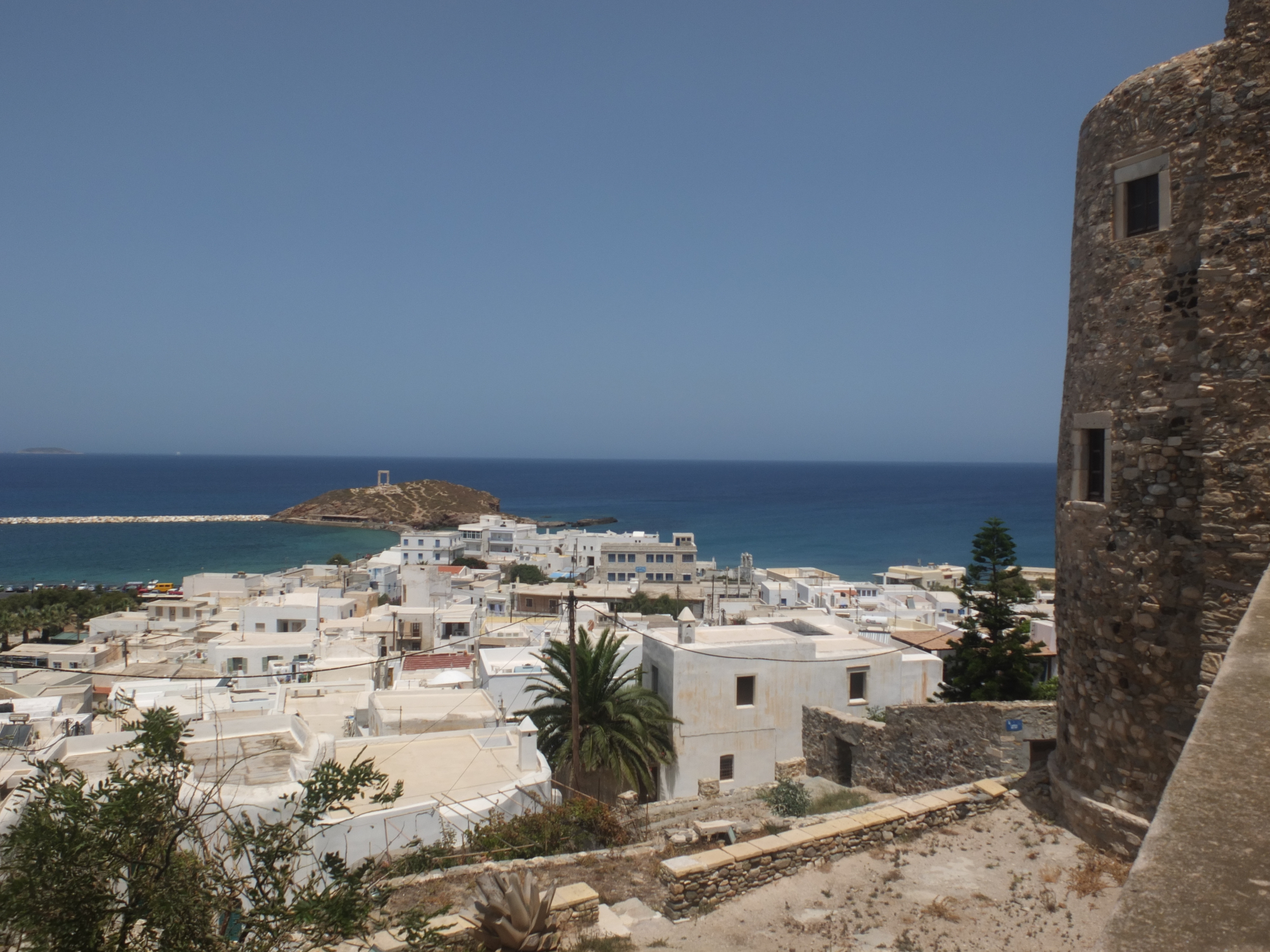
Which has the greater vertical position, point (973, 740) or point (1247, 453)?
point (1247, 453)

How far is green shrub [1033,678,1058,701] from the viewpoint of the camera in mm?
18250

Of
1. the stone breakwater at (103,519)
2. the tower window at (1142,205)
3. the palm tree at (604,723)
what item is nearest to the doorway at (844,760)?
the palm tree at (604,723)

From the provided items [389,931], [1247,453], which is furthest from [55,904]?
[1247,453]

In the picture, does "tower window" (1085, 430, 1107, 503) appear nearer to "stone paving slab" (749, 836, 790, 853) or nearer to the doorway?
"stone paving slab" (749, 836, 790, 853)

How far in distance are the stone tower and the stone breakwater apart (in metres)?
133

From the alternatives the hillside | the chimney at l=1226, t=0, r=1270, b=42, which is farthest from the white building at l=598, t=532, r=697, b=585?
the hillside

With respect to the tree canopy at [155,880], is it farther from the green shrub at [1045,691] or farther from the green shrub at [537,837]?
the green shrub at [1045,691]

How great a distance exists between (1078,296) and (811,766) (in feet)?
46.1

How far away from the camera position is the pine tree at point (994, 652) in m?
19.5

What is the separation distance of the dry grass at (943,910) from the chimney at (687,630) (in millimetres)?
13380

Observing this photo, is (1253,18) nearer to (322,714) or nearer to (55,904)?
(55,904)

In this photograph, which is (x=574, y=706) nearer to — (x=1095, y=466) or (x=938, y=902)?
(x=938, y=902)

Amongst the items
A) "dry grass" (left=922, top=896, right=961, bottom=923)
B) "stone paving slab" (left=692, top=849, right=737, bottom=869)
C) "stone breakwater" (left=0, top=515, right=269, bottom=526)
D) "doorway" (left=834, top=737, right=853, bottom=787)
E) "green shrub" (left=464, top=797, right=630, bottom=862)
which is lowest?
"stone breakwater" (left=0, top=515, right=269, bottom=526)

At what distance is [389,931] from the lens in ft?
19.6
